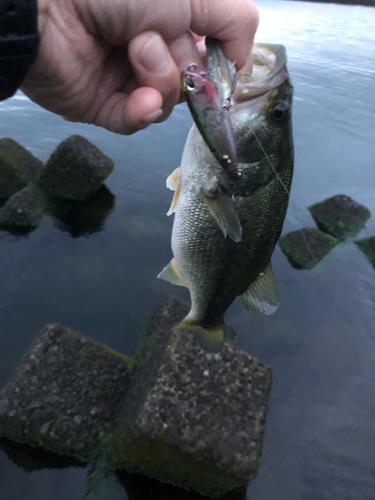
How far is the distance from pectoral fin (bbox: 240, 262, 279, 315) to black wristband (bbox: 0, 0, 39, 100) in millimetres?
1738

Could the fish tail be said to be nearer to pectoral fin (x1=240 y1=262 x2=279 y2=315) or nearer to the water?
pectoral fin (x1=240 y1=262 x2=279 y2=315)

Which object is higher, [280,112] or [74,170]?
[280,112]

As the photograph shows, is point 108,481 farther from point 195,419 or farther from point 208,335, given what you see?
point 208,335

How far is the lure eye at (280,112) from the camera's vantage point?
165 centimetres

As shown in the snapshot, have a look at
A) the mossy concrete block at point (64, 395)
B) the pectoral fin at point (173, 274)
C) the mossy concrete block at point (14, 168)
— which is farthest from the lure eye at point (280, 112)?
the mossy concrete block at point (14, 168)

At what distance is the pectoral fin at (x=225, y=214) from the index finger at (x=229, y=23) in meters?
0.70

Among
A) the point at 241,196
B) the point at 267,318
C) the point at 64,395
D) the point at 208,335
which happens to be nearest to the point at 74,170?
the point at 64,395

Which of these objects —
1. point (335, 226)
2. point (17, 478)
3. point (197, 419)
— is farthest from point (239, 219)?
point (335, 226)

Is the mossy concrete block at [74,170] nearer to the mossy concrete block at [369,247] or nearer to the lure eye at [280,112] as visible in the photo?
the lure eye at [280,112]

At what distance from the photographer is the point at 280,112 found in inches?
65.3

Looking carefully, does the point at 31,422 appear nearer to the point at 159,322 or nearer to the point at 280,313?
the point at 159,322

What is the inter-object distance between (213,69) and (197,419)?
275 cm

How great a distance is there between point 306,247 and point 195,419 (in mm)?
4073

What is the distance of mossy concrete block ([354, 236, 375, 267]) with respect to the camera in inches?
244
